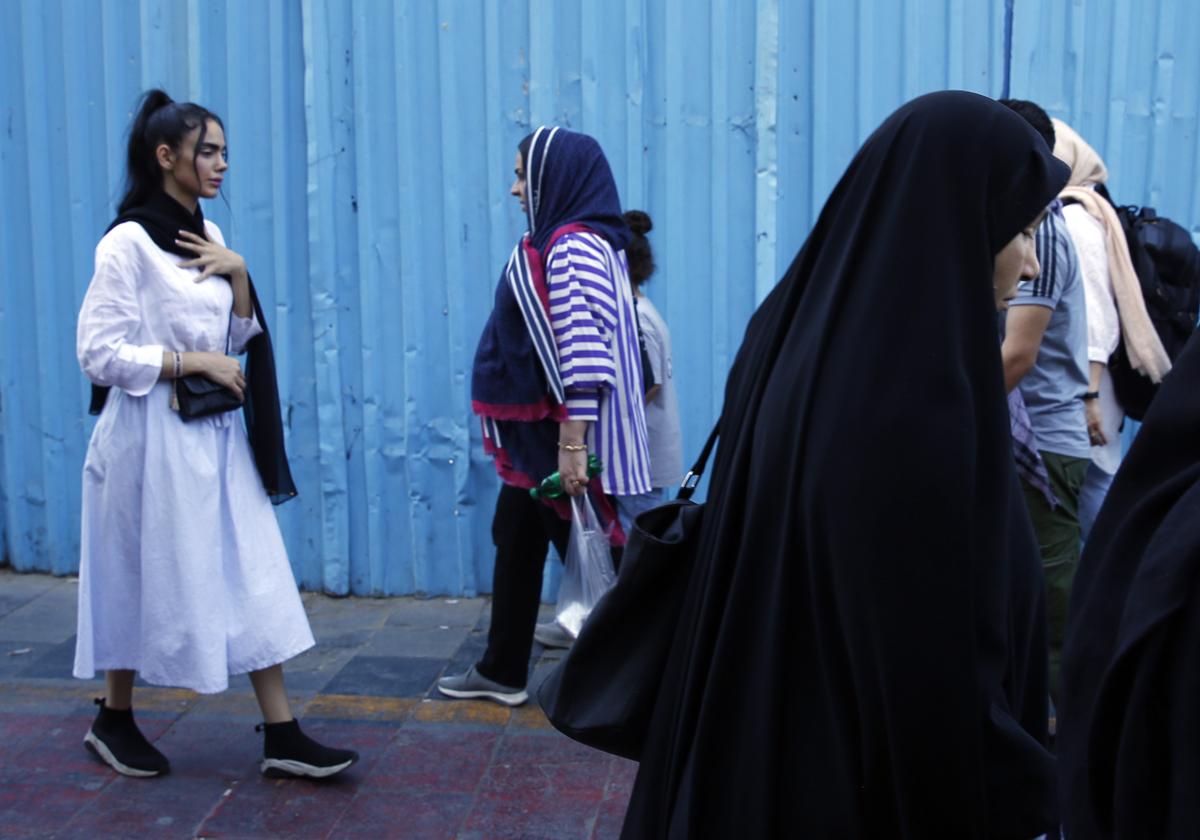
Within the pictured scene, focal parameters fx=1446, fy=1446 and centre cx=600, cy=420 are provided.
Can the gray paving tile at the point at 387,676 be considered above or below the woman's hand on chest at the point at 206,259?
below

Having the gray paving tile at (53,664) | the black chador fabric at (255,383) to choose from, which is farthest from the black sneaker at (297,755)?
the gray paving tile at (53,664)

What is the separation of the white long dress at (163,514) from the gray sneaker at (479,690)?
0.81m

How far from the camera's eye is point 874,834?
2.04 meters

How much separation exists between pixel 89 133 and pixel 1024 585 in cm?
479

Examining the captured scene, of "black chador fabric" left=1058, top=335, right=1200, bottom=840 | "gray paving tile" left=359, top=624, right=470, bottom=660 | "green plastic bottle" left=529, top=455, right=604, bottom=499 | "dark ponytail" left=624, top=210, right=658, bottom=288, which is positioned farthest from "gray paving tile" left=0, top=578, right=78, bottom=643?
"black chador fabric" left=1058, top=335, right=1200, bottom=840

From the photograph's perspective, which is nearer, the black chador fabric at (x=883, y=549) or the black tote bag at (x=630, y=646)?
the black chador fabric at (x=883, y=549)

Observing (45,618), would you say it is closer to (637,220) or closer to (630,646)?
(637,220)

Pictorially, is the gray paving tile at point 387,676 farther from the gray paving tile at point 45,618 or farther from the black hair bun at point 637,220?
the black hair bun at point 637,220

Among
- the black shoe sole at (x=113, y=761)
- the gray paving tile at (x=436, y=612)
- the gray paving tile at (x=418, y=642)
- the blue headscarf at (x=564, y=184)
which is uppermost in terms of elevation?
the blue headscarf at (x=564, y=184)

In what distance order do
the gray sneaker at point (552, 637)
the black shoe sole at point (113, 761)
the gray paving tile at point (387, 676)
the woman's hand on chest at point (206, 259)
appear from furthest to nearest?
1. the gray sneaker at point (552, 637)
2. the gray paving tile at point (387, 676)
3. the black shoe sole at point (113, 761)
4. the woman's hand on chest at point (206, 259)

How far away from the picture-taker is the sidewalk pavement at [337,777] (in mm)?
3859

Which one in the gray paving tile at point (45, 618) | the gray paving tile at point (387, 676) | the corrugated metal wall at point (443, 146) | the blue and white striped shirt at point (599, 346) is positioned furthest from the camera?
the corrugated metal wall at point (443, 146)

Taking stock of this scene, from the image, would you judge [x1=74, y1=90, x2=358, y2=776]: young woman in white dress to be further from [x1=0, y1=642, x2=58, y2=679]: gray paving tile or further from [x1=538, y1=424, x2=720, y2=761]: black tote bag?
[x1=538, y1=424, x2=720, y2=761]: black tote bag

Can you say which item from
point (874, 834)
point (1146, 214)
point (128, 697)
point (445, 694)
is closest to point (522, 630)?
point (445, 694)
